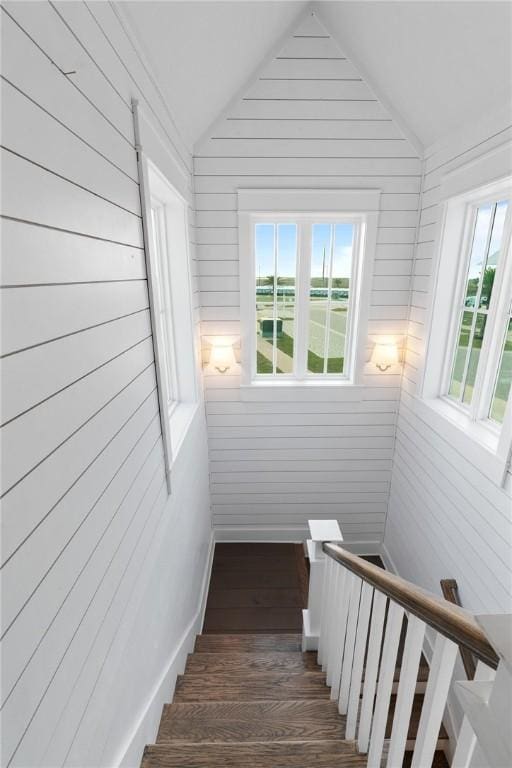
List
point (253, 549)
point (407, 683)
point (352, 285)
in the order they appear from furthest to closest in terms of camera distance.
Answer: point (253, 549) < point (352, 285) < point (407, 683)

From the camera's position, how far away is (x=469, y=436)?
1.98m

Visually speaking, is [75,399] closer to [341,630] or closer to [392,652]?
[392,652]

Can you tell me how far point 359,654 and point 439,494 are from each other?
1.40 meters

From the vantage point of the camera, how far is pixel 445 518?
2.23 metres

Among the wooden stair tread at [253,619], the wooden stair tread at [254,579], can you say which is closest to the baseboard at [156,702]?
the wooden stair tread at [253,619]

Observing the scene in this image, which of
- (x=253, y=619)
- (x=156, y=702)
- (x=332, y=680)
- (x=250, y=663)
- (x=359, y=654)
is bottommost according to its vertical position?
(x=253, y=619)

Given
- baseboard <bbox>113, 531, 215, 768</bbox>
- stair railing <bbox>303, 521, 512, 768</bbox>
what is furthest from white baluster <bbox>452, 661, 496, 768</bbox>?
baseboard <bbox>113, 531, 215, 768</bbox>

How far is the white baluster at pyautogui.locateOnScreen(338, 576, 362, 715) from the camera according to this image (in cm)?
131

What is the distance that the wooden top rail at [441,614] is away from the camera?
58 cm

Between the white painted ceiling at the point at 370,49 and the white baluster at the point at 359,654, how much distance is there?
6.73 feet

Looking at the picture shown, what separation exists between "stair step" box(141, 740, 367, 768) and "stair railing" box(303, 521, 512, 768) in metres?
0.08

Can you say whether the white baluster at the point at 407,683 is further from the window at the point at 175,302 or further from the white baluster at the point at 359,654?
the window at the point at 175,302

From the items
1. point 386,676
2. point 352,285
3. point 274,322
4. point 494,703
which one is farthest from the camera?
point 274,322

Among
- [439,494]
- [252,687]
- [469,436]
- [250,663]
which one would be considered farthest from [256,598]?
[469,436]
